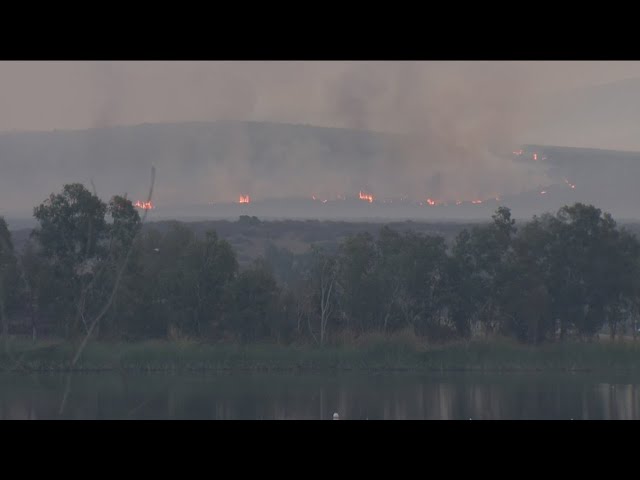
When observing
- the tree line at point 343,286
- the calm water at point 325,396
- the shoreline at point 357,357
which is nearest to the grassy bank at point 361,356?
the shoreline at point 357,357

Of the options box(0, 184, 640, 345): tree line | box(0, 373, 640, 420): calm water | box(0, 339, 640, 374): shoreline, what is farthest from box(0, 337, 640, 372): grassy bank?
box(0, 184, 640, 345): tree line

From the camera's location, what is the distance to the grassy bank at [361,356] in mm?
29969

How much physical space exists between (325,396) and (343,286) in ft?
23.7

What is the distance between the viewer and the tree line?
105 feet

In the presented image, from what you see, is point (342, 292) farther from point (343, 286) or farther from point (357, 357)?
point (357, 357)

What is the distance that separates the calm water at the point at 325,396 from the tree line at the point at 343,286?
120 inches

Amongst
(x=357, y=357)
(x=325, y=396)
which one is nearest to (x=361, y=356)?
(x=357, y=357)

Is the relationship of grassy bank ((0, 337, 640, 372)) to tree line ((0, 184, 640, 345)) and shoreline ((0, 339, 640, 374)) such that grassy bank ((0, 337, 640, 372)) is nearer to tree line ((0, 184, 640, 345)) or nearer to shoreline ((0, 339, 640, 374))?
shoreline ((0, 339, 640, 374))

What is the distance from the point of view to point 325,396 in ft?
87.1

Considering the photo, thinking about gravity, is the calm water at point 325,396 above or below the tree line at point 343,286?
below

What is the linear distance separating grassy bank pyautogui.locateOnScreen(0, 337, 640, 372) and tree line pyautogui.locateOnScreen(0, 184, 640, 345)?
0.99 m

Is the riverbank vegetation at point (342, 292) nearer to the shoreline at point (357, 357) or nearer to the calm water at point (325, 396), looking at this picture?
the shoreline at point (357, 357)
